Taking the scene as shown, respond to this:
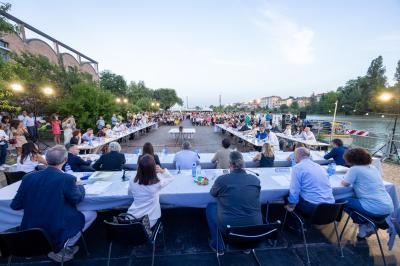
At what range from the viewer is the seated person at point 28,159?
11.1 ft

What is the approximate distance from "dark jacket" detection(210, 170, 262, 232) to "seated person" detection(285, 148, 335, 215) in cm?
83

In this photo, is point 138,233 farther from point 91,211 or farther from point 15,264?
point 15,264

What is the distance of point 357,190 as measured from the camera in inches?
103

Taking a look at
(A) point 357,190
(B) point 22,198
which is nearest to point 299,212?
(A) point 357,190

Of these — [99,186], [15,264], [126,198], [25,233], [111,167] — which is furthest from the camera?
[111,167]

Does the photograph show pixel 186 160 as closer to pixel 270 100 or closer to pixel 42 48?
pixel 42 48

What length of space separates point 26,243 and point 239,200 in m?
2.01

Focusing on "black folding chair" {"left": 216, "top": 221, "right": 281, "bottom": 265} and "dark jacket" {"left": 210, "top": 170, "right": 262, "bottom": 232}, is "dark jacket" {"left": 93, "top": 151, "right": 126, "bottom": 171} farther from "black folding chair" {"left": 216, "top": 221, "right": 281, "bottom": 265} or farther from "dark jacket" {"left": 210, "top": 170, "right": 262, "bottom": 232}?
"black folding chair" {"left": 216, "top": 221, "right": 281, "bottom": 265}

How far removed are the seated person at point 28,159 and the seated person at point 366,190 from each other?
500cm

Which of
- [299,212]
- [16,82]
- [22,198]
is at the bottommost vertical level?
[299,212]

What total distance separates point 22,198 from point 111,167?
1792mm

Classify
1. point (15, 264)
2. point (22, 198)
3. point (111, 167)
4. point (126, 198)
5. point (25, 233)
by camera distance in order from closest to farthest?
point (25, 233), point (22, 198), point (15, 264), point (126, 198), point (111, 167)

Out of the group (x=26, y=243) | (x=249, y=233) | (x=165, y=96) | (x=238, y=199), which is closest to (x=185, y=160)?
(x=238, y=199)

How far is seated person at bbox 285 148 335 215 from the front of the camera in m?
2.46
